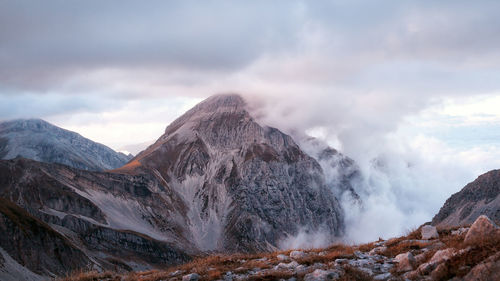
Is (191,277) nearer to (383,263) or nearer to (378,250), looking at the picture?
(383,263)

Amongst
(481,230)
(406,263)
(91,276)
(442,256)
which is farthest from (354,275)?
(91,276)

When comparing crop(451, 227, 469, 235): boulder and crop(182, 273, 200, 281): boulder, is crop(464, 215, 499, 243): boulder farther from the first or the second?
crop(182, 273, 200, 281): boulder

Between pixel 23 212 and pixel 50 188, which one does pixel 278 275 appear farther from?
pixel 50 188

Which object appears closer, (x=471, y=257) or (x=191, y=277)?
(x=471, y=257)

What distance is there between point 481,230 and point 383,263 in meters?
3.37

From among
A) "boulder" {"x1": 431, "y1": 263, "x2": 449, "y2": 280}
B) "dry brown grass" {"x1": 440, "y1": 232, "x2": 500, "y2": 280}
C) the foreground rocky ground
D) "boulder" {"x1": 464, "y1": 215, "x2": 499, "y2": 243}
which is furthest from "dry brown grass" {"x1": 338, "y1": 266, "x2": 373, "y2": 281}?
"boulder" {"x1": 464, "y1": 215, "x2": 499, "y2": 243}

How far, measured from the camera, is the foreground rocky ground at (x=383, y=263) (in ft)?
40.3

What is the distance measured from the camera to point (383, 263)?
51.6ft

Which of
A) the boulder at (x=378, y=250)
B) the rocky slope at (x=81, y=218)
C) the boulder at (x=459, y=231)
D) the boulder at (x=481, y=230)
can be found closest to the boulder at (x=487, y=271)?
the boulder at (x=481, y=230)

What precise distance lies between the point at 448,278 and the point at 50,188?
183 metres

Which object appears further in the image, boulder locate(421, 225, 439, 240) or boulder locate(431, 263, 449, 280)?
boulder locate(421, 225, 439, 240)

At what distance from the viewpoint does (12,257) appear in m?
95.1

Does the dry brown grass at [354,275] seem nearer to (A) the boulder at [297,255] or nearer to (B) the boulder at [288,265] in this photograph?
(B) the boulder at [288,265]

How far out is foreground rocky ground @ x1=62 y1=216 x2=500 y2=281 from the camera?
12.3 metres
